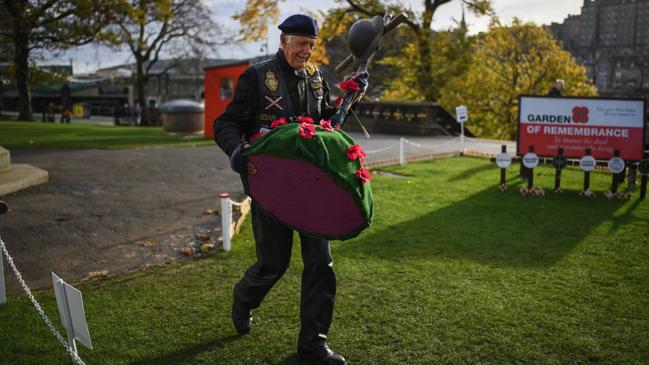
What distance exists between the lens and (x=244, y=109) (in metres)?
3.69

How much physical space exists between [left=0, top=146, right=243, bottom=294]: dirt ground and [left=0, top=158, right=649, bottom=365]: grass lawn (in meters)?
0.48

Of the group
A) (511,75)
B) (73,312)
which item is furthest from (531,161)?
(511,75)

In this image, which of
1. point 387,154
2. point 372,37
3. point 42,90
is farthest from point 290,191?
point 42,90

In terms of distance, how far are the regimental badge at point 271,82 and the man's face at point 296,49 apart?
0.15 meters

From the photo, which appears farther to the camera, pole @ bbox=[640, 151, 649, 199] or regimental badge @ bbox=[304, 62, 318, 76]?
pole @ bbox=[640, 151, 649, 199]

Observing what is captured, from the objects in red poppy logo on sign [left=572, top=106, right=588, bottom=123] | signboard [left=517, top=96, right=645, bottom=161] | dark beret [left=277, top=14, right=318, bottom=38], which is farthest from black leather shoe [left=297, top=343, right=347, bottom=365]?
red poppy logo on sign [left=572, top=106, right=588, bottom=123]

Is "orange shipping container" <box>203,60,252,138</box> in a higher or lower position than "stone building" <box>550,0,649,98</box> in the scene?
lower

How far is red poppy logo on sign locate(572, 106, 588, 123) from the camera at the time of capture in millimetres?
10977

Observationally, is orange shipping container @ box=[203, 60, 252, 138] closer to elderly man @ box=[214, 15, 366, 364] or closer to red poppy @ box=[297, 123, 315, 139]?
elderly man @ box=[214, 15, 366, 364]

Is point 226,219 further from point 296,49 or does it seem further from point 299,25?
point 299,25

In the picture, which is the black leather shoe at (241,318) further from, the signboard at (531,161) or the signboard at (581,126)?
the signboard at (581,126)

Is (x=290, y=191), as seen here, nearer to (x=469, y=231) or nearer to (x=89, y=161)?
(x=469, y=231)

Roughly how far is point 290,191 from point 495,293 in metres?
2.58

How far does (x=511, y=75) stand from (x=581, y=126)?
1072 inches
